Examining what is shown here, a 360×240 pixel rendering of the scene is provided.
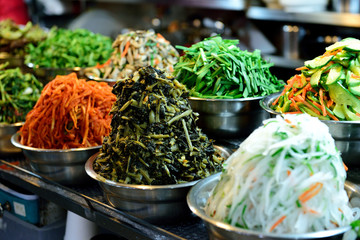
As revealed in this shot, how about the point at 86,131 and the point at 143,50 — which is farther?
the point at 143,50

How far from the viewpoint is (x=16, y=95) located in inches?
96.4

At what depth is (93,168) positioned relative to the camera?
1.58m

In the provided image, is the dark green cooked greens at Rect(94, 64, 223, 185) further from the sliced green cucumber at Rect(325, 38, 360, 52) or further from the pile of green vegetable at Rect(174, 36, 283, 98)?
the sliced green cucumber at Rect(325, 38, 360, 52)

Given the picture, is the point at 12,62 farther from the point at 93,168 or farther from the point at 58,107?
the point at 93,168

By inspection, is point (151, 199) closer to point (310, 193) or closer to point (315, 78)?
point (310, 193)

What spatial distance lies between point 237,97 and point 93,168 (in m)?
0.76

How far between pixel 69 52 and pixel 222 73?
156 cm

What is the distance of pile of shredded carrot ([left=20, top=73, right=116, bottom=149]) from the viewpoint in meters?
1.88

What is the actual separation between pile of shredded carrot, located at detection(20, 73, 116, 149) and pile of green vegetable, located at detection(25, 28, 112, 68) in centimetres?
117

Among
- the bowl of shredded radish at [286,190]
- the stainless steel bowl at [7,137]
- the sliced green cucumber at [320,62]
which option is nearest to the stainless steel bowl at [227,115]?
the sliced green cucumber at [320,62]

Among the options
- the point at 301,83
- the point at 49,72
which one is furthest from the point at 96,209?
the point at 49,72

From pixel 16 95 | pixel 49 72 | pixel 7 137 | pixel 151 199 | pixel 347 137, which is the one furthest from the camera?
pixel 49 72

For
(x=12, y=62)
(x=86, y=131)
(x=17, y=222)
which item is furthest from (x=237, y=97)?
(x=12, y=62)

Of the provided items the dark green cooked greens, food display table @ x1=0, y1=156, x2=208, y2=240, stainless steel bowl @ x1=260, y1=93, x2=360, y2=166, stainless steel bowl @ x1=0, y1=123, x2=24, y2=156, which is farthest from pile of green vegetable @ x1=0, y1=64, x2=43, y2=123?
stainless steel bowl @ x1=260, y1=93, x2=360, y2=166
